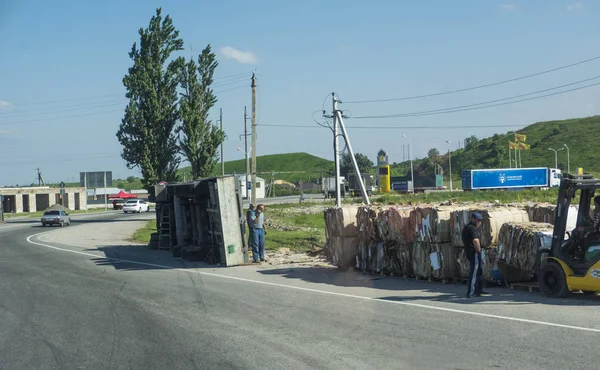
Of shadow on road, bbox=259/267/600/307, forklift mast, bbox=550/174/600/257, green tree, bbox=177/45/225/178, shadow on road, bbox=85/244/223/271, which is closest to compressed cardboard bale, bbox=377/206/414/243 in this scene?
shadow on road, bbox=259/267/600/307

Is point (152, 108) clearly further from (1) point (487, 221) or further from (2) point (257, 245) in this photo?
(1) point (487, 221)

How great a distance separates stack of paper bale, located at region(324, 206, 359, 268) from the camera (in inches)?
686

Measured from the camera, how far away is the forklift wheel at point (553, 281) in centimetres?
1182

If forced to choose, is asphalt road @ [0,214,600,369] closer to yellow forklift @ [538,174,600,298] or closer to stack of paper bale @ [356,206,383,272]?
yellow forklift @ [538,174,600,298]

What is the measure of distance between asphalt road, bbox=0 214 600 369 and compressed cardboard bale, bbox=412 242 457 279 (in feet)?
1.12

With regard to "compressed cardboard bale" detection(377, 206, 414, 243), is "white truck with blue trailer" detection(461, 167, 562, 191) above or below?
above

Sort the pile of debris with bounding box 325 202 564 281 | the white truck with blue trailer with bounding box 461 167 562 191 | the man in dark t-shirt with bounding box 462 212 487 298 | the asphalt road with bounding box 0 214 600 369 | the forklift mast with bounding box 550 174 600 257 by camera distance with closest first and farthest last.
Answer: the asphalt road with bounding box 0 214 600 369, the forklift mast with bounding box 550 174 600 257, the man in dark t-shirt with bounding box 462 212 487 298, the pile of debris with bounding box 325 202 564 281, the white truck with blue trailer with bounding box 461 167 562 191

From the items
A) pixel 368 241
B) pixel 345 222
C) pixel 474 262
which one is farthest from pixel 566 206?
pixel 345 222

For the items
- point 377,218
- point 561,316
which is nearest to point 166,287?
point 377,218

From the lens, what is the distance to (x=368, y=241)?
55.7 ft

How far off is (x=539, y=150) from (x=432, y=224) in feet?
414

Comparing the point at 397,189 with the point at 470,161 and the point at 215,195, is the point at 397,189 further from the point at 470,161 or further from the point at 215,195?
the point at 215,195

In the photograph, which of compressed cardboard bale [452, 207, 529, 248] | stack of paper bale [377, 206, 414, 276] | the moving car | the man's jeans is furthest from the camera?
the moving car

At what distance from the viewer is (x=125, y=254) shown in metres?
24.7
